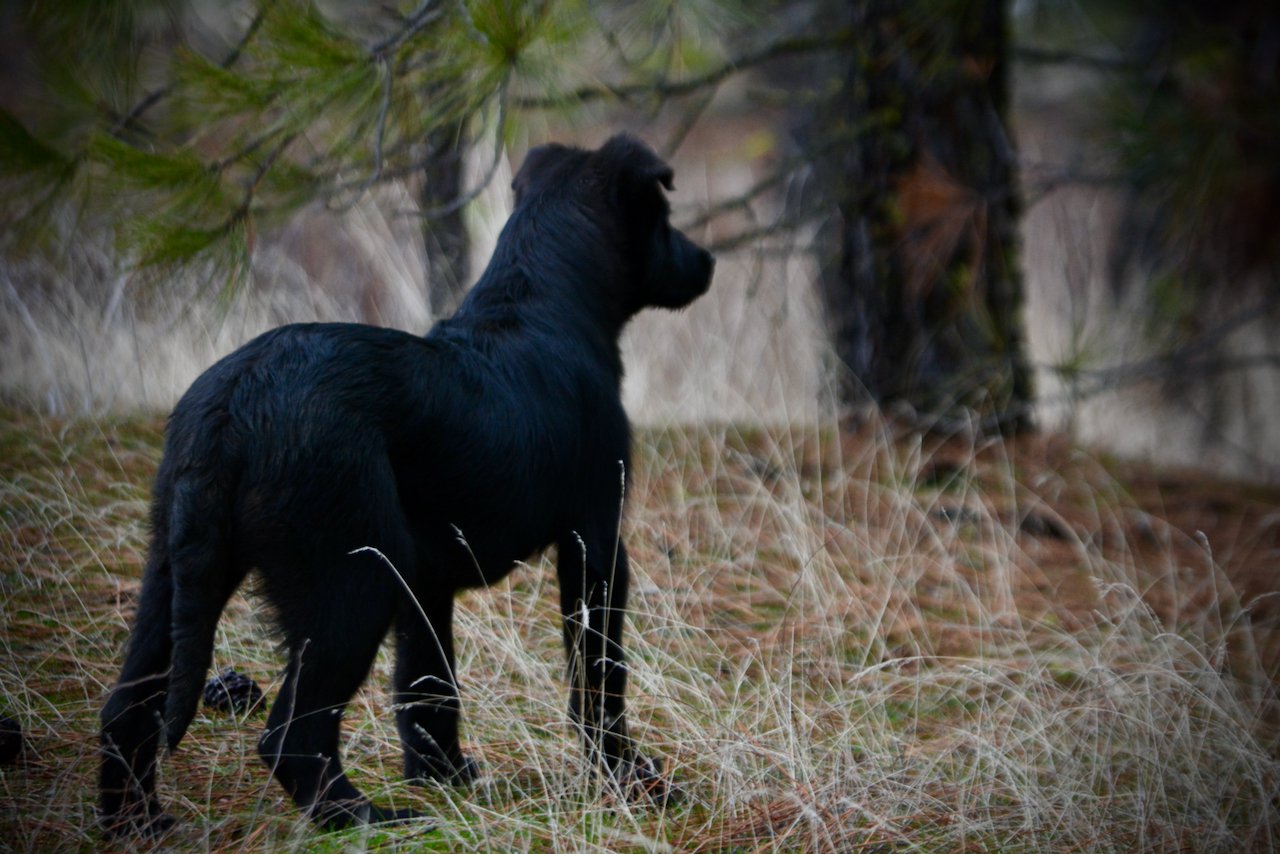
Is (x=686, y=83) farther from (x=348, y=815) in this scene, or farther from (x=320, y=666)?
(x=348, y=815)

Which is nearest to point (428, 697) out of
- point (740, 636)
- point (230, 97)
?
point (740, 636)

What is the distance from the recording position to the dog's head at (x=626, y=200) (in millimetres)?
3252

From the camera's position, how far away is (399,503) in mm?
2484

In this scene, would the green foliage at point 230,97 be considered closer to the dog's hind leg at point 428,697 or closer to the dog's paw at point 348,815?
the dog's hind leg at point 428,697

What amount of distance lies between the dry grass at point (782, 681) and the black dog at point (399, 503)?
0.15 m

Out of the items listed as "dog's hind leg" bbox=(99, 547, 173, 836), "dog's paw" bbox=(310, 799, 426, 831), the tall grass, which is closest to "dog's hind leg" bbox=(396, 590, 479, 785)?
the tall grass

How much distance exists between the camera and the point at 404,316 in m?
5.65

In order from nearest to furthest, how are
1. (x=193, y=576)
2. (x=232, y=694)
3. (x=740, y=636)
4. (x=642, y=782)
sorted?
(x=193, y=576) < (x=642, y=782) < (x=232, y=694) < (x=740, y=636)

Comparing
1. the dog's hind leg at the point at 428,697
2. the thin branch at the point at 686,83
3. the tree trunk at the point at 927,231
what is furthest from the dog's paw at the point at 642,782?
the tree trunk at the point at 927,231

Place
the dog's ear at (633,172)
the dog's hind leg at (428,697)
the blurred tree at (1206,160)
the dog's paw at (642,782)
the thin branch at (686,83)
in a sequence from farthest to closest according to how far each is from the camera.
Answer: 1. the blurred tree at (1206,160)
2. the thin branch at (686,83)
3. the dog's ear at (633,172)
4. the dog's hind leg at (428,697)
5. the dog's paw at (642,782)

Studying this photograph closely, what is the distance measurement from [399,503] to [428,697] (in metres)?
0.63

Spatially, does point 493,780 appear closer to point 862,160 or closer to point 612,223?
point 612,223

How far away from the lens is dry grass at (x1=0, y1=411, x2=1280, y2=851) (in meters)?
2.61

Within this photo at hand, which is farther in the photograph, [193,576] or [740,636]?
[740,636]
